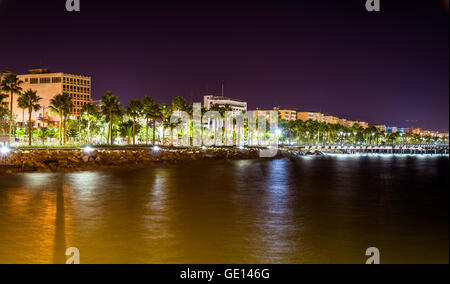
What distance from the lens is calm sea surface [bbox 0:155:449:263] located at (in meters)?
10.3

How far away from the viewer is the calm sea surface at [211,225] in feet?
33.8

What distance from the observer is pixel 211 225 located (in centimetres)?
1395

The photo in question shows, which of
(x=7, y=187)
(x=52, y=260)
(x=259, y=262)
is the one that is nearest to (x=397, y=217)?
(x=259, y=262)

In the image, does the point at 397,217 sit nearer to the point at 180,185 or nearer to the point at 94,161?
the point at 180,185

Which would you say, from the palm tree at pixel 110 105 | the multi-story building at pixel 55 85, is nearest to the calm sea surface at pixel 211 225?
the palm tree at pixel 110 105

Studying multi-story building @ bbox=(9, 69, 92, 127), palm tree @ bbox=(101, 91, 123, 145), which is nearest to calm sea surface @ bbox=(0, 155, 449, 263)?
palm tree @ bbox=(101, 91, 123, 145)

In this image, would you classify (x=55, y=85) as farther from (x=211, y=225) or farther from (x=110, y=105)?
(x=211, y=225)

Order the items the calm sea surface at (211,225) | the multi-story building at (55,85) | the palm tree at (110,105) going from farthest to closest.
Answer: the multi-story building at (55,85), the palm tree at (110,105), the calm sea surface at (211,225)

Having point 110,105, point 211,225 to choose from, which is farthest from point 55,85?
point 211,225

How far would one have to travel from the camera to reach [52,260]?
9.40 meters

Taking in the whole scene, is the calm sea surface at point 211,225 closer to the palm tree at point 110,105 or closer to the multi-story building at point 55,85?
the palm tree at point 110,105

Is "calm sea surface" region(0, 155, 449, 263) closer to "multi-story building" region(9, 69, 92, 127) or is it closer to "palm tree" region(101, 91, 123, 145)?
"palm tree" region(101, 91, 123, 145)

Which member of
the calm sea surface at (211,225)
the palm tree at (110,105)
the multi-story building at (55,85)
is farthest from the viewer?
the multi-story building at (55,85)
